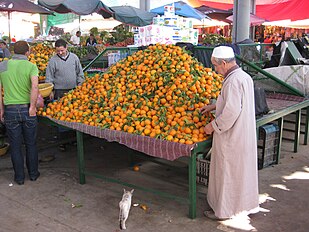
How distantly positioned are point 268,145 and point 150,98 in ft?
→ 6.68

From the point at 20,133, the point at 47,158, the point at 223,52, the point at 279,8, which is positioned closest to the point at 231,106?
the point at 223,52

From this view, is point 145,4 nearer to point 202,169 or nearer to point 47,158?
point 47,158

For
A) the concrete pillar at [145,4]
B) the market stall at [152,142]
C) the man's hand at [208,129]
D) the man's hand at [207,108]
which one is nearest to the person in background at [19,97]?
the market stall at [152,142]

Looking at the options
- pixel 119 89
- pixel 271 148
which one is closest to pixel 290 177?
pixel 271 148

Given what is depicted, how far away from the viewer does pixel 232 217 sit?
3979 millimetres

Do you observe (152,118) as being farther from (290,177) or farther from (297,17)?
(297,17)

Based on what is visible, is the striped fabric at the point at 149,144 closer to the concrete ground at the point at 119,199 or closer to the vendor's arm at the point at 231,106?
the vendor's arm at the point at 231,106

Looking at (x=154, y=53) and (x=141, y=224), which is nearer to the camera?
(x=141, y=224)

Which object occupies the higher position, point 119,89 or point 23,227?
point 119,89

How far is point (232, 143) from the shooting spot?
3.71m

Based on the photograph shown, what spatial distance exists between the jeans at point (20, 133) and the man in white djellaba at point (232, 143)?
2.45 m

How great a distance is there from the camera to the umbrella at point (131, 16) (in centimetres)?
1541

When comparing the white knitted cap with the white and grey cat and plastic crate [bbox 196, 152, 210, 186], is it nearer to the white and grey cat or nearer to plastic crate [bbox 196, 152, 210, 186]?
plastic crate [bbox 196, 152, 210, 186]

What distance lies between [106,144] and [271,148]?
9.56 feet
